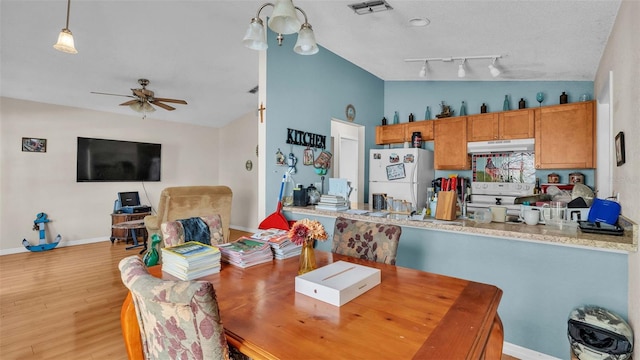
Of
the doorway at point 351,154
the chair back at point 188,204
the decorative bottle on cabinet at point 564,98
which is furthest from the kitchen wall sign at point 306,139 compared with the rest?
the decorative bottle on cabinet at point 564,98

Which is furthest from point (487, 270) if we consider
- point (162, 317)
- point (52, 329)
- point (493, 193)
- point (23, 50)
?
point (23, 50)

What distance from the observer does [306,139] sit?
352 centimetres

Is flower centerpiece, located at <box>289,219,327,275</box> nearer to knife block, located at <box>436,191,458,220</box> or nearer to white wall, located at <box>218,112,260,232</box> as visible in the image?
knife block, located at <box>436,191,458,220</box>

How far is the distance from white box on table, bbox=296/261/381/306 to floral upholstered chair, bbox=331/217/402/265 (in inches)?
16.6

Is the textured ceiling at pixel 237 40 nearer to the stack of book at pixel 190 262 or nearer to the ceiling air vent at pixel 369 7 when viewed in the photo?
the ceiling air vent at pixel 369 7

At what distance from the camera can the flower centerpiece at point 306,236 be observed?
1404mm

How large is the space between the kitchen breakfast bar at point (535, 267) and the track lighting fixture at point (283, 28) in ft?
4.73

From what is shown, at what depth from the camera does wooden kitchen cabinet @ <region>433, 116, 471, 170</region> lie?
4.19 meters

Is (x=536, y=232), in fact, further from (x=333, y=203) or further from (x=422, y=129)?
(x=422, y=129)

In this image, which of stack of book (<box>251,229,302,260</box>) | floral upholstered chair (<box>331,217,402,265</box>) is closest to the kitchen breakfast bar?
floral upholstered chair (<box>331,217,402,265</box>)

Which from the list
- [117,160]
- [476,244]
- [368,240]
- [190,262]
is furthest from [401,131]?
[117,160]

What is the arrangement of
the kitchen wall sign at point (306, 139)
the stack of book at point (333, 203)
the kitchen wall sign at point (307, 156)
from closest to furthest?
the stack of book at point (333, 203) < the kitchen wall sign at point (306, 139) < the kitchen wall sign at point (307, 156)

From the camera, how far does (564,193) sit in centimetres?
350

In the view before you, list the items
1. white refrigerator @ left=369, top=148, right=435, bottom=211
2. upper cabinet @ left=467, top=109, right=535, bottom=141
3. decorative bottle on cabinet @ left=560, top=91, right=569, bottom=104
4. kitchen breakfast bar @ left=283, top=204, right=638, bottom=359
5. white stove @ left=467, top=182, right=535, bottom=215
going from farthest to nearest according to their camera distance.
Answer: white refrigerator @ left=369, top=148, right=435, bottom=211 → white stove @ left=467, top=182, right=535, bottom=215 → upper cabinet @ left=467, top=109, right=535, bottom=141 → decorative bottle on cabinet @ left=560, top=91, right=569, bottom=104 → kitchen breakfast bar @ left=283, top=204, right=638, bottom=359
